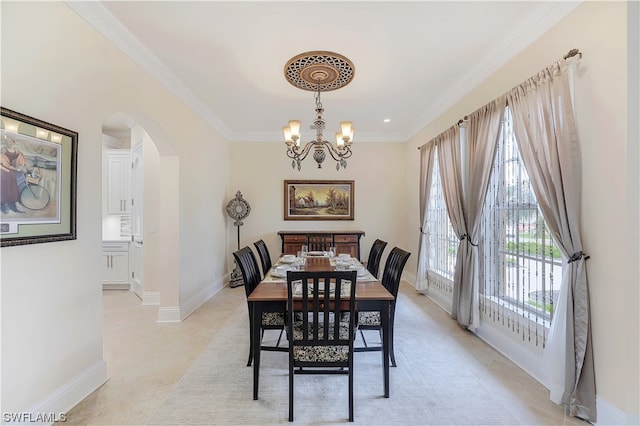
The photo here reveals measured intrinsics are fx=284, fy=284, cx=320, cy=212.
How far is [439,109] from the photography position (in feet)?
13.3

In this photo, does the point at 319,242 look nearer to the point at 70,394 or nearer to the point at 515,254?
the point at 515,254

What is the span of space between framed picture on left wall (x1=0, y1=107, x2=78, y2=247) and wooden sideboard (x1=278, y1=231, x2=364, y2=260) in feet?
11.4

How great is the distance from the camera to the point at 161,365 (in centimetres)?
259

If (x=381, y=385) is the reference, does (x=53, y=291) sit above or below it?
above

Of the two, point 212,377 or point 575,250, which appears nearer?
point 575,250

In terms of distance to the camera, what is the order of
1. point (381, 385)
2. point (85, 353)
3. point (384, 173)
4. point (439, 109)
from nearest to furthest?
1. point (85, 353)
2. point (381, 385)
3. point (439, 109)
4. point (384, 173)

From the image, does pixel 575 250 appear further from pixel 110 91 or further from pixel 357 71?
pixel 110 91

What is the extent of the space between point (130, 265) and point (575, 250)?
230 inches

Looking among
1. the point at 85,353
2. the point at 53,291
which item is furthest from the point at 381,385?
the point at 53,291

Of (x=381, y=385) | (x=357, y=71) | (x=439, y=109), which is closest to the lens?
(x=381, y=385)

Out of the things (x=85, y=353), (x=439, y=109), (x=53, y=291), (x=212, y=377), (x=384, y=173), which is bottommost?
(x=212, y=377)

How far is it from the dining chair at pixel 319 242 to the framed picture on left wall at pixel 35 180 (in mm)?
3220

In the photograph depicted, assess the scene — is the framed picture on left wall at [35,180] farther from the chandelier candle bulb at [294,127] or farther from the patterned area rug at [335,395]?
the chandelier candle bulb at [294,127]

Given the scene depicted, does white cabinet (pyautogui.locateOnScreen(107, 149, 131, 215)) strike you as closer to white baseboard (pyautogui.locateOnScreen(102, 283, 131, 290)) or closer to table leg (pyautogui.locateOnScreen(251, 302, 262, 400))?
white baseboard (pyautogui.locateOnScreen(102, 283, 131, 290))
